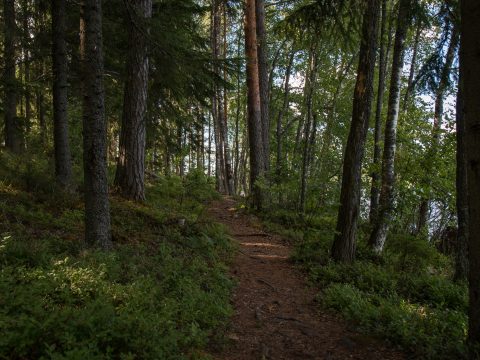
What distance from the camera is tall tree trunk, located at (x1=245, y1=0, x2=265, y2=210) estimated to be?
→ 1363 cm

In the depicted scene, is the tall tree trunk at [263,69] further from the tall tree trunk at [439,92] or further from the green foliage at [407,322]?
the green foliage at [407,322]

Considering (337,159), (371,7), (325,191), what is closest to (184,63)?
(371,7)

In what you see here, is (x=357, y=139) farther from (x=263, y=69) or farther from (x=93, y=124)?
(x=263, y=69)

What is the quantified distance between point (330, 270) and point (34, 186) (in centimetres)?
693

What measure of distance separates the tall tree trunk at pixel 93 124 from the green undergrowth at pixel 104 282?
53 centimetres

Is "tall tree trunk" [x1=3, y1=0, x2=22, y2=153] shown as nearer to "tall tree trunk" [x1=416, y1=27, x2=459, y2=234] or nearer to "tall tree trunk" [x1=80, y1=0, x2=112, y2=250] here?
"tall tree trunk" [x1=80, y1=0, x2=112, y2=250]

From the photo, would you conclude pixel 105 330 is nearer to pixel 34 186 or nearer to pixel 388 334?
pixel 388 334

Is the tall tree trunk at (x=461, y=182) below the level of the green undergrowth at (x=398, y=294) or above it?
above

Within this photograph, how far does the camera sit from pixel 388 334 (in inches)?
202

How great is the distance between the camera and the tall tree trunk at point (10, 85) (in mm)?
10953

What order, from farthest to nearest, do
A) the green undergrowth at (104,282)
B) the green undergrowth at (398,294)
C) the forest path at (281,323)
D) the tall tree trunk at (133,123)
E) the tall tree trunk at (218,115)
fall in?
the tall tree trunk at (218,115) → the tall tree trunk at (133,123) → the green undergrowth at (398,294) → the forest path at (281,323) → the green undergrowth at (104,282)

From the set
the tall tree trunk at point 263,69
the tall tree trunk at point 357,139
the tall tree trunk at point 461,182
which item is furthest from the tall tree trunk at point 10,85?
the tall tree trunk at point 461,182

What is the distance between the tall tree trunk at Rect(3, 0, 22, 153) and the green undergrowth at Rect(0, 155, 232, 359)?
3492mm

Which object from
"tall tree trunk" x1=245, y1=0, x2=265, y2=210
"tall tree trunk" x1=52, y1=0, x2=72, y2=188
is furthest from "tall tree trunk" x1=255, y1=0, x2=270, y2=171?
"tall tree trunk" x1=52, y1=0, x2=72, y2=188
